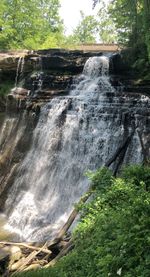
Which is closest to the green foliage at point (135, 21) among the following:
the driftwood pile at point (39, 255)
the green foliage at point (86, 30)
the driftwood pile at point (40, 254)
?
the driftwood pile at point (40, 254)

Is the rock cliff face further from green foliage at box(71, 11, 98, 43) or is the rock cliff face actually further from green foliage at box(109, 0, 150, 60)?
green foliage at box(71, 11, 98, 43)

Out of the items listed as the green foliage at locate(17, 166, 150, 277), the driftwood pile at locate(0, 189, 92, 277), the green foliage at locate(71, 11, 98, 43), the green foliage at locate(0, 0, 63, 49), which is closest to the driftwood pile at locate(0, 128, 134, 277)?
the driftwood pile at locate(0, 189, 92, 277)

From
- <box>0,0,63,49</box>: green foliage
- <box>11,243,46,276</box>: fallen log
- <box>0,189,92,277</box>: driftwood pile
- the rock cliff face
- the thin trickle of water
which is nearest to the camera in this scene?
<box>0,189,92,277</box>: driftwood pile

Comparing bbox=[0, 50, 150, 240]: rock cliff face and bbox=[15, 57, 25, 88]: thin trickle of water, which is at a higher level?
bbox=[15, 57, 25, 88]: thin trickle of water

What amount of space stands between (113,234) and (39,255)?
4.14 meters

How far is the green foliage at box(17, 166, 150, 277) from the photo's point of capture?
4785 mm

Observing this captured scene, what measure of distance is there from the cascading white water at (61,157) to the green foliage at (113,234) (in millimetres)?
5302

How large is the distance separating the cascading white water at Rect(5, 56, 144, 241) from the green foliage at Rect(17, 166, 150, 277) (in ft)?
17.4

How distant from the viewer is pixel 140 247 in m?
4.74

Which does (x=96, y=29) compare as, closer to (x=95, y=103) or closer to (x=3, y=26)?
(x=3, y=26)

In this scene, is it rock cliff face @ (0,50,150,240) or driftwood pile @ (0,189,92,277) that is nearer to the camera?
driftwood pile @ (0,189,92,277)

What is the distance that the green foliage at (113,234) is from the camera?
479cm

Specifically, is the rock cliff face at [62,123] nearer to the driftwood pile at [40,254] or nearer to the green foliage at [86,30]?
the driftwood pile at [40,254]

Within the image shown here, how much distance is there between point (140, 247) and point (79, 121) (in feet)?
39.6
